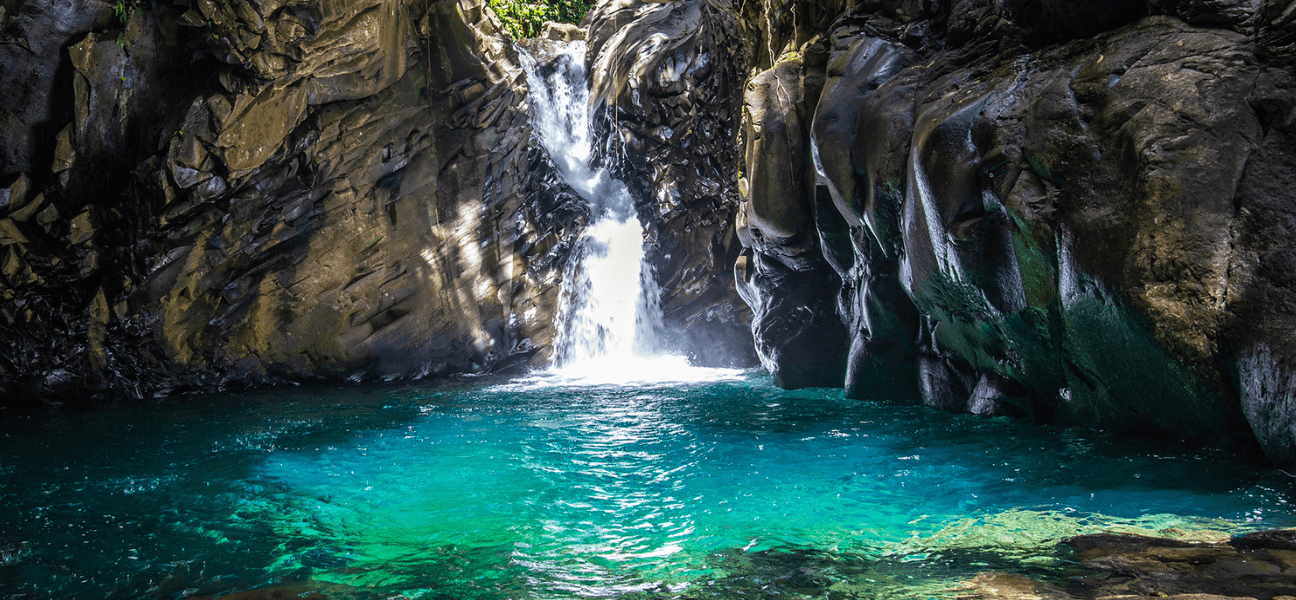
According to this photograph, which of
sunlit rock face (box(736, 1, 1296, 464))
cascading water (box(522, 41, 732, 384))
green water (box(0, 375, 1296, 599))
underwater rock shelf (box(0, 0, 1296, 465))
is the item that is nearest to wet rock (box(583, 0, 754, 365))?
underwater rock shelf (box(0, 0, 1296, 465))

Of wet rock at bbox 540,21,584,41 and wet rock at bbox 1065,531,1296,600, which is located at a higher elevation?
wet rock at bbox 540,21,584,41

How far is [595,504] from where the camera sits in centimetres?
465

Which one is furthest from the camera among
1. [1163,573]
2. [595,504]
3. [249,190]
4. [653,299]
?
[653,299]

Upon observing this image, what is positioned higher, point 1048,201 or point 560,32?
point 560,32

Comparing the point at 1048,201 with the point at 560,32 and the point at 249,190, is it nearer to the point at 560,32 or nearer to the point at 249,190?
the point at 249,190

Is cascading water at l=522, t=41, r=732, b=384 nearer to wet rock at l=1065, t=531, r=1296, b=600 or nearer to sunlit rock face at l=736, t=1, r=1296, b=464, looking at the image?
sunlit rock face at l=736, t=1, r=1296, b=464

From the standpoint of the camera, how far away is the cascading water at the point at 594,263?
15188 mm

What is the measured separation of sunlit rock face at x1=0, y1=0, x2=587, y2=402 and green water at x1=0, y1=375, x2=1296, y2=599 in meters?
3.08

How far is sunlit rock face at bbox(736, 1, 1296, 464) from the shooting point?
4.21 metres

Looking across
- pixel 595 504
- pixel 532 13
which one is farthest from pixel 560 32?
pixel 595 504

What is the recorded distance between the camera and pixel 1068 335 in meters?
5.48

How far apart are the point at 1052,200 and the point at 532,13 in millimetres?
13487

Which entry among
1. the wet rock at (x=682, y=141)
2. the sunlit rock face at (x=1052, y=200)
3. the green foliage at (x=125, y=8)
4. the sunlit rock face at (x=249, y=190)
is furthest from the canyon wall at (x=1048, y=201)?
the green foliage at (x=125, y=8)

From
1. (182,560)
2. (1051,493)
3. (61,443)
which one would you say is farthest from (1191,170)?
(61,443)
